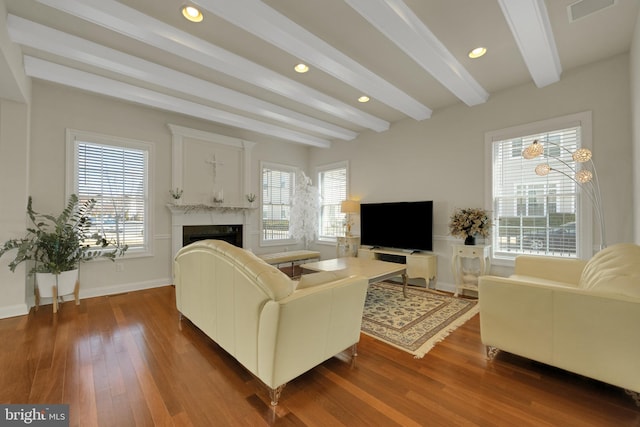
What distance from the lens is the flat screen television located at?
4427mm

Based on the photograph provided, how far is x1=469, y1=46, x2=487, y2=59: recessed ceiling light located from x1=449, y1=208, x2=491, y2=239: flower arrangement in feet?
6.49

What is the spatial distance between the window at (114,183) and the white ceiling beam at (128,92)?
81cm

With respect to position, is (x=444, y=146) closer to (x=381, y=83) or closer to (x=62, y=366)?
(x=381, y=83)

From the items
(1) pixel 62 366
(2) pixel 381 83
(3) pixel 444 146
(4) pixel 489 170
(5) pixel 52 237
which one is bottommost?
(1) pixel 62 366

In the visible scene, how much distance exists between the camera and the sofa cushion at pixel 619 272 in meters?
1.68

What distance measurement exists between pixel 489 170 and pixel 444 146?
0.80 m

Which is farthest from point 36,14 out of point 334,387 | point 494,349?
point 494,349

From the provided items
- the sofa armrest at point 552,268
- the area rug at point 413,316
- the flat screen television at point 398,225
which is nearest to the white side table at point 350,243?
the flat screen television at point 398,225

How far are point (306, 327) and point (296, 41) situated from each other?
97.8 inches

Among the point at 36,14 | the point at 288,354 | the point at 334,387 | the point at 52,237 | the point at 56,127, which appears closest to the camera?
the point at 288,354

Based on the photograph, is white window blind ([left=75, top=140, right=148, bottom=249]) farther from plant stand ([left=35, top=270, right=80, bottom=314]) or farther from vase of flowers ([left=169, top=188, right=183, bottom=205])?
plant stand ([left=35, top=270, right=80, bottom=314])

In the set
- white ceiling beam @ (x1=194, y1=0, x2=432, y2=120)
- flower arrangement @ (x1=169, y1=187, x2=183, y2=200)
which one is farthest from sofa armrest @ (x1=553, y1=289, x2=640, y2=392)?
flower arrangement @ (x1=169, y1=187, x2=183, y2=200)

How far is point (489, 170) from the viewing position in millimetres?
3918

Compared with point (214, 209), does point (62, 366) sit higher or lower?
lower
